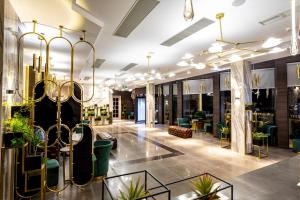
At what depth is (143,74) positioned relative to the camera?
9703mm

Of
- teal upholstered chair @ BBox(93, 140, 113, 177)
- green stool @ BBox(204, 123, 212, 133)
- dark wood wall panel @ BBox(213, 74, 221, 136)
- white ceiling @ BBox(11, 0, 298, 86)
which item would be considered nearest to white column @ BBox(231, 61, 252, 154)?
white ceiling @ BBox(11, 0, 298, 86)

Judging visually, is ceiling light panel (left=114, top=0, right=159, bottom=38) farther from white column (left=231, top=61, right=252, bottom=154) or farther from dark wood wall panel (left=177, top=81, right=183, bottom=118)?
dark wood wall panel (left=177, top=81, right=183, bottom=118)

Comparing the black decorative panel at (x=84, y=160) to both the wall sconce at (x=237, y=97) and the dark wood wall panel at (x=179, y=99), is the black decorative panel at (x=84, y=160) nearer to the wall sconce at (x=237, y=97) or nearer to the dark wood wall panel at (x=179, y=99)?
the wall sconce at (x=237, y=97)

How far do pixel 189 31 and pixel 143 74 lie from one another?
5.68 meters

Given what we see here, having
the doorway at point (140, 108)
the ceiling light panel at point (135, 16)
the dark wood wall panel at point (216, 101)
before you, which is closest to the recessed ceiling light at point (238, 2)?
the ceiling light panel at point (135, 16)

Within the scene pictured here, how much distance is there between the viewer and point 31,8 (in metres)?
3.31


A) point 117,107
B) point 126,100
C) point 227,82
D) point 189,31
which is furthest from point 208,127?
point 117,107

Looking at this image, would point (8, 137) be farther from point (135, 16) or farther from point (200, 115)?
point (200, 115)

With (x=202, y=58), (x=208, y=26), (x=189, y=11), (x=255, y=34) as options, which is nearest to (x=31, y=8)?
(x=189, y=11)

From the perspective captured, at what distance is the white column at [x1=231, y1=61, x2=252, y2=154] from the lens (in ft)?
21.3

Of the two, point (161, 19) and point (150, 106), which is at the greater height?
point (161, 19)

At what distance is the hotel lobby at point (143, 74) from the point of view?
7.40 ft

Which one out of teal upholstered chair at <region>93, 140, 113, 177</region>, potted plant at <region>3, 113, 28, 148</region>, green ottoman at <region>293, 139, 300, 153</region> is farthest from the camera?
green ottoman at <region>293, 139, 300, 153</region>

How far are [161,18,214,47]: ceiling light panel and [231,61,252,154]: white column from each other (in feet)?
10.8
